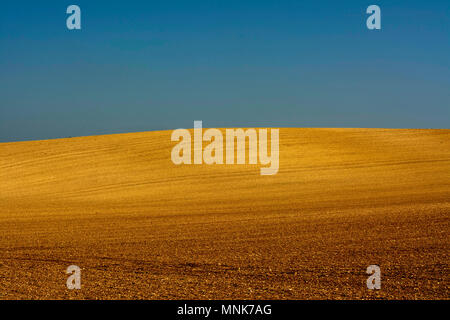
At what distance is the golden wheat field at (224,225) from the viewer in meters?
8.52

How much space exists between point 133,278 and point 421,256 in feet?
19.0

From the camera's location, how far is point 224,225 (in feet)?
49.7

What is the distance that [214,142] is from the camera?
40.8 meters

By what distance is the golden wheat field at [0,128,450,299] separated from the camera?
8523 mm

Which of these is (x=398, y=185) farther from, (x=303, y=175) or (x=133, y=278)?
(x=133, y=278)

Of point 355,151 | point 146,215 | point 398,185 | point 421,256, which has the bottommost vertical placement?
point 421,256

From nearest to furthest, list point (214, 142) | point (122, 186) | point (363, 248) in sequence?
point (363, 248) < point (122, 186) < point (214, 142)

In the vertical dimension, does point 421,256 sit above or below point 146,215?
below

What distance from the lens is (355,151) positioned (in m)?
37.7
